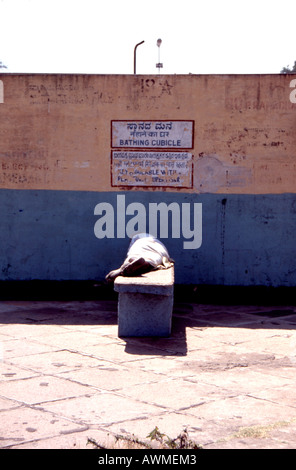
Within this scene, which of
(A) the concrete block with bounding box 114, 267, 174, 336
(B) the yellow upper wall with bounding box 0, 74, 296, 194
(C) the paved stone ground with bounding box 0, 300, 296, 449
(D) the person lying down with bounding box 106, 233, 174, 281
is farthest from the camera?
(B) the yellow upper wall with bounding box 0, 74, 296, 194

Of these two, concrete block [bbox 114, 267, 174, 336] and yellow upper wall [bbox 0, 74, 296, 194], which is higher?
yellow upper wall [bbox 0, 74, 296, 194]

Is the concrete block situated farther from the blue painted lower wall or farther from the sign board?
the sign board

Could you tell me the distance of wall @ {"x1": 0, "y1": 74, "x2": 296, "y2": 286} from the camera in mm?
8797

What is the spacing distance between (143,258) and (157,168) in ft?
7.73

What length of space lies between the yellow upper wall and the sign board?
0.10m

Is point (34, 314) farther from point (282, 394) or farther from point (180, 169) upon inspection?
point (282, 394)

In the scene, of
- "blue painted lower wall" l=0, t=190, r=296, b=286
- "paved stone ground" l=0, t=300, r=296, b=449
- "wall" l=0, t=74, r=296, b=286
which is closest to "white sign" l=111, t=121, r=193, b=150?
"wall" l=0, t=74, r=296, b=286

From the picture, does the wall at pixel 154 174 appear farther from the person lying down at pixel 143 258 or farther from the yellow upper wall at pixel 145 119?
the person lying down at pixel 143 258

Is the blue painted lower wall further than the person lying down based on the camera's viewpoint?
Yes

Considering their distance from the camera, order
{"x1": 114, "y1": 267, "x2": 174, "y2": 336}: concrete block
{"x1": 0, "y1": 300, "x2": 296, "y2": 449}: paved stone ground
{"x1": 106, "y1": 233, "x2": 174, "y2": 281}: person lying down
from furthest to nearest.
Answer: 1. {"x1": 106, "y1": 233, "x2": 174, "y2": 281}: person lying down
2. {"x1": 114, "y1": 267, "x2": 174, "y2": 336}: concrete block
3. {"x1": 0, "y1": 300, "x2": 296, "y2": 449}: paved stone ground

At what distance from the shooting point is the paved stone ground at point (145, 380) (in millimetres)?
3936

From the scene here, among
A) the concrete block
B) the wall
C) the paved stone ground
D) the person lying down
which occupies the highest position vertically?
the wall

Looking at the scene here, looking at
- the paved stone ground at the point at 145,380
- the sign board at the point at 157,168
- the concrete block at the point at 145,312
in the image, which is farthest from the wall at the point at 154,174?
the concrete block at the point at 145,312

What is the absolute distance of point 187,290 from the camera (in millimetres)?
8992
